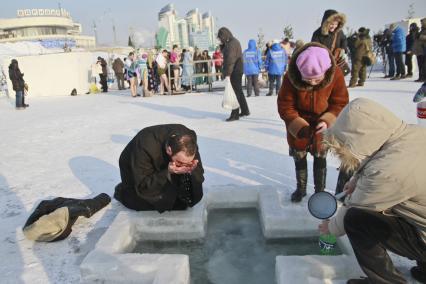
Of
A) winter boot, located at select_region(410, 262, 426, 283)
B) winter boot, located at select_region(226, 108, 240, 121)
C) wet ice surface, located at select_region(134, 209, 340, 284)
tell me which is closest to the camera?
winter boot, located at select_region(410, 262, 426, 283)

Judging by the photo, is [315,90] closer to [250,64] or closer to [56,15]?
[250,64]

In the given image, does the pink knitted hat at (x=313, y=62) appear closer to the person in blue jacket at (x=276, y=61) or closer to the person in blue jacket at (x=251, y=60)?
the person in blue jacket at (x=251, y=60)

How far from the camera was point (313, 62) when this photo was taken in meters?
2.67

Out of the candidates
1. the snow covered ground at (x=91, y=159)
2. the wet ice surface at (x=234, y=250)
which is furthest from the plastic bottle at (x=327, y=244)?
the snow covered ground at (x=91, y=159)

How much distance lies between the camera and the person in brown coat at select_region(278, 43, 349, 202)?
2.72m

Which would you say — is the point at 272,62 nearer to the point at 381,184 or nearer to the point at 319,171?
the point at 319,171

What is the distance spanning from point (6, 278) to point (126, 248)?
2.63 ft

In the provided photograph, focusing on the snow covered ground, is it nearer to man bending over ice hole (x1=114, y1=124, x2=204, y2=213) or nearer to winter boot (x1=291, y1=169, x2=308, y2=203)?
winter boot (x1=291, y1=169, x2=308, y2=203)

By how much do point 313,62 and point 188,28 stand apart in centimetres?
5509

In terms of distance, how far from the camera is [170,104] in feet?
34.4

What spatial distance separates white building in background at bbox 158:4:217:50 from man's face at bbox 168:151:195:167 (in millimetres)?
18494

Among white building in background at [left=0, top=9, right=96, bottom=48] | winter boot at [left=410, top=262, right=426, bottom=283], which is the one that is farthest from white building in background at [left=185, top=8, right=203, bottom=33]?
winter boot at [left=410, top=262, right=426, bottom=283]

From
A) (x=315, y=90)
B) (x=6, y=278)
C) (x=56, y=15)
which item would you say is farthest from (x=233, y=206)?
(x=56, y=15)

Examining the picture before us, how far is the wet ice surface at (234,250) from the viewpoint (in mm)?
2453
